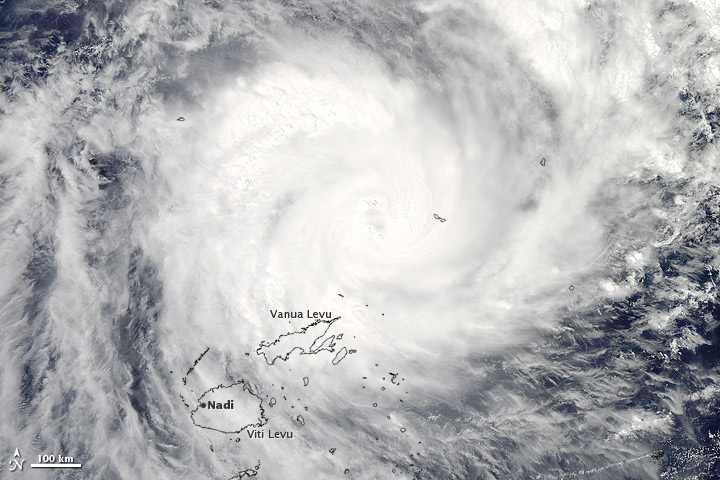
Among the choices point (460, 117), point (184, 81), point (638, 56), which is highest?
point (638, 56)

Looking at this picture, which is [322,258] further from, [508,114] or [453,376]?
[508,114]

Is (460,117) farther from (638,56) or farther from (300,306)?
(300,306)

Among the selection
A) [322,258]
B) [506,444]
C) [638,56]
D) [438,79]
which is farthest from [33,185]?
[638,56]

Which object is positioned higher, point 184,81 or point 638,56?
point 638,56

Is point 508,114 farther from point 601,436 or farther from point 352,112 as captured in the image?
point 601,436

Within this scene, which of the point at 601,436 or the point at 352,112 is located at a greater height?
the point at 352,112

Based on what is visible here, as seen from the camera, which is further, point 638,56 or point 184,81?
point 184,81

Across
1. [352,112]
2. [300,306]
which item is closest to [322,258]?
[300,306]

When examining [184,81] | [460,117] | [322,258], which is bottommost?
[322,258]
